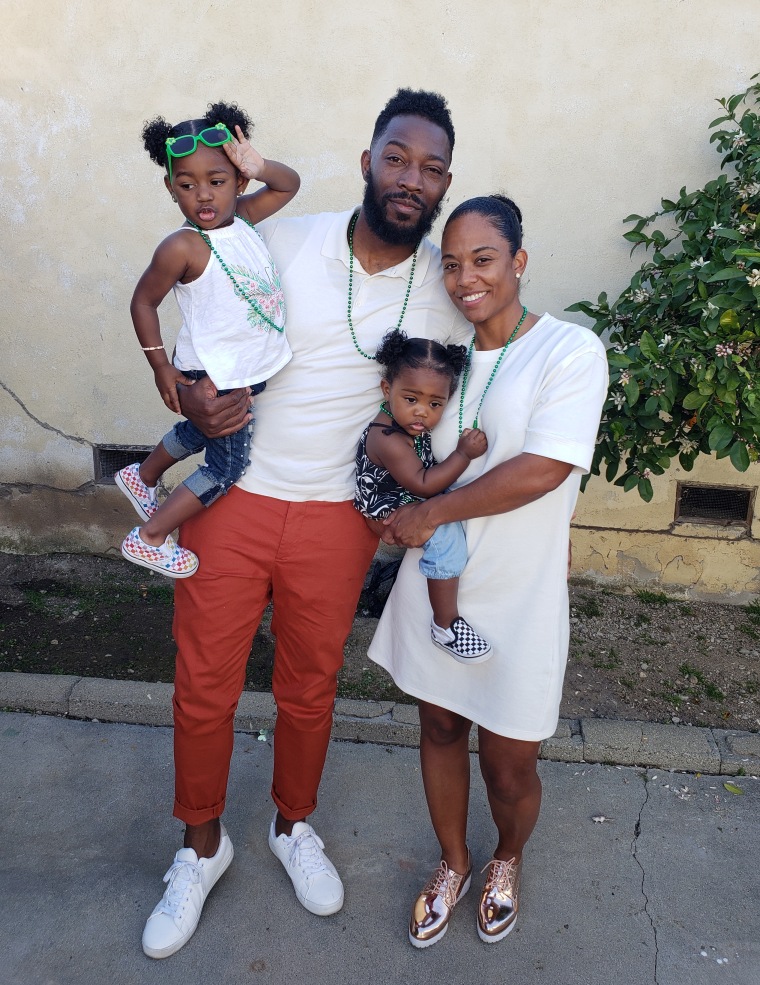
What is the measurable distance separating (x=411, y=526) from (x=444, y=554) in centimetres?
11

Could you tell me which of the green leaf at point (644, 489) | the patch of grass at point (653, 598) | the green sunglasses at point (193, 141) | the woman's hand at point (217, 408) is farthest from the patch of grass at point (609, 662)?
the green sunglasses at point (193, 141)

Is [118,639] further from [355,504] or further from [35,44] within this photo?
[35,44]

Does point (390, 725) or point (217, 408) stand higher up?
point (217, 408)

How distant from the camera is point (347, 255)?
7.43 feet

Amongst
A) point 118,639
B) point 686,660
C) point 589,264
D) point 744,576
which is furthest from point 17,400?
point 744,576

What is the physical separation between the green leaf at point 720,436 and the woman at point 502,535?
4.35ft

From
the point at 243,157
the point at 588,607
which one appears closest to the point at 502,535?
the point at 243,157

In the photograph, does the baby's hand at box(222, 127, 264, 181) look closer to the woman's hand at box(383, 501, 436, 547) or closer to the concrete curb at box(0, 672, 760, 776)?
the woman's hand at box(383, 501, 436, 547)

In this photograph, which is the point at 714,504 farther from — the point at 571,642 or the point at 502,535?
the point at 502,535

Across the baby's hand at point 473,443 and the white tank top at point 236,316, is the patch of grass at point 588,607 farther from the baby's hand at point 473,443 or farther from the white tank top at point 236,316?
the white tank top at point 236,316

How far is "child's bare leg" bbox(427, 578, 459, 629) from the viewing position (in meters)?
2.14

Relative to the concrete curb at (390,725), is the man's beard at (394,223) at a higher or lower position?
higher

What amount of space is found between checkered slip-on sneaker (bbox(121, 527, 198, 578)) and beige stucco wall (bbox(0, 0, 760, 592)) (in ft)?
7.64

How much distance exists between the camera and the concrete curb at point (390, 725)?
10.6ft
